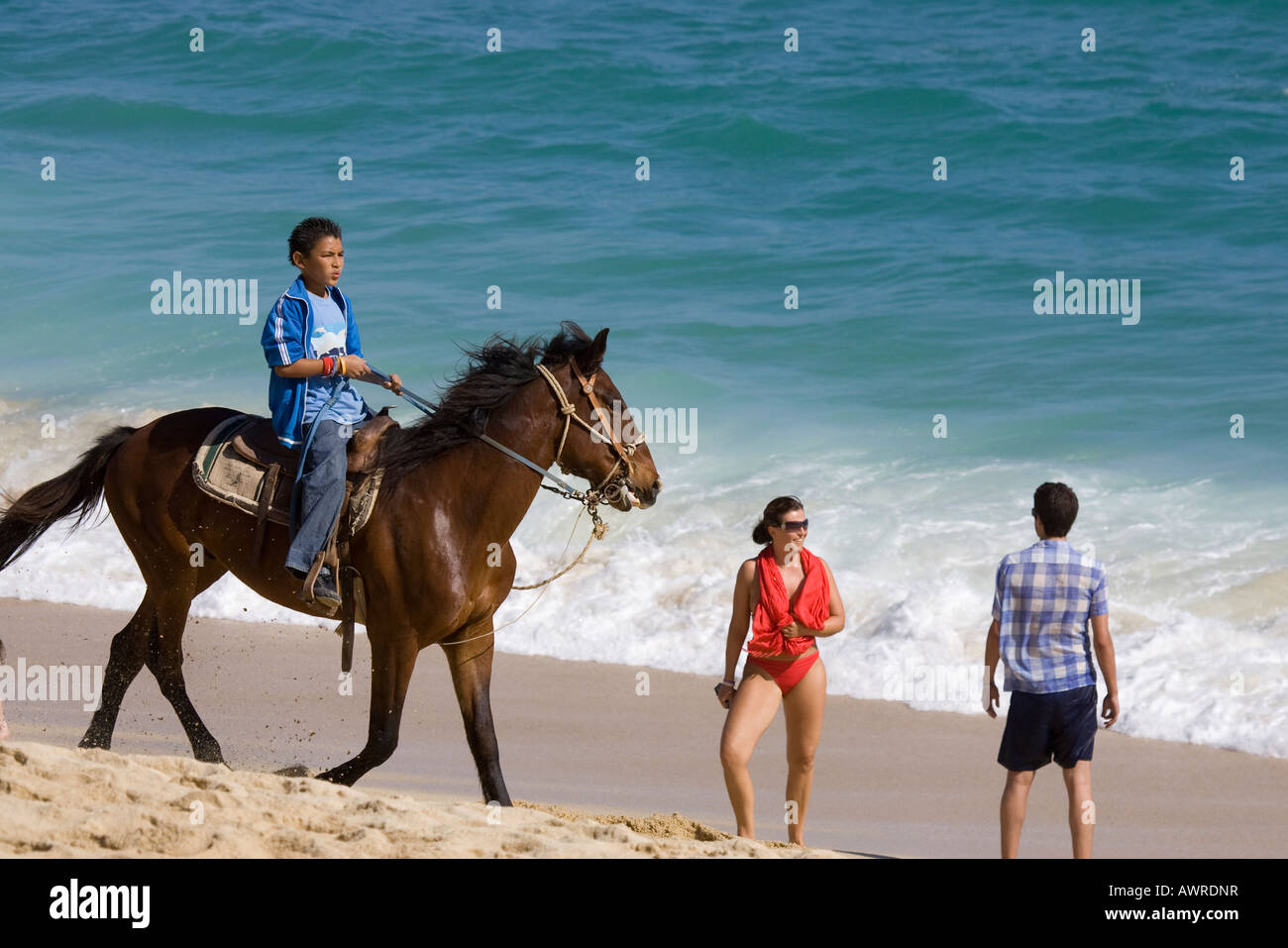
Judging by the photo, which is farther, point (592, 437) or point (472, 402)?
point (472, 402)

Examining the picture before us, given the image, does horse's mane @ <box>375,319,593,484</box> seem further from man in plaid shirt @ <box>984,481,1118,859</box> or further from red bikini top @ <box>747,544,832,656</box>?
man in plaid shirt @ <box>984,481,1118,859</box>

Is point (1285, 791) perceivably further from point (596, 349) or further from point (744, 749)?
point (596, 349)

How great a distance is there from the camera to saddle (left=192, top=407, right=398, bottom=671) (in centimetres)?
604

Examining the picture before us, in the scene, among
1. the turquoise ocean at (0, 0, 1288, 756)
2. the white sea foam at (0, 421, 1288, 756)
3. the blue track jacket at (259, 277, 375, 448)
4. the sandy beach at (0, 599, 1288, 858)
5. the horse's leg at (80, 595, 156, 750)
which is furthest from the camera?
the turquoise ocean at (0, 0, 1288, 756)

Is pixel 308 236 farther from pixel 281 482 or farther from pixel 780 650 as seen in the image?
pixel 780 650

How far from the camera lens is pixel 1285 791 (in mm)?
7227

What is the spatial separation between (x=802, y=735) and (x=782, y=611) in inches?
21.3

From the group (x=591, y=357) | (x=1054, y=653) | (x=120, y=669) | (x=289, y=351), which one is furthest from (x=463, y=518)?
(x=1054, y=653)

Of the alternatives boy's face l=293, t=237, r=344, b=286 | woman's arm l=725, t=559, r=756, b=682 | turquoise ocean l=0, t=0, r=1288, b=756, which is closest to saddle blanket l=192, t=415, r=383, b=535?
boy's face l=293, t=237, r=344, b=286

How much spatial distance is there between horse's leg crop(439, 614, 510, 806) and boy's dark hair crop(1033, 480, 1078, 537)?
233 centimetres

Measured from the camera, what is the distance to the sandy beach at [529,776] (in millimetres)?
4973

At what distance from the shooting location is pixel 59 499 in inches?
275

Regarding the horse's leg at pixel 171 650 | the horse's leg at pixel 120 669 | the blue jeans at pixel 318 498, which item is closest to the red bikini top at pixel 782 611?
the blue jeans at pixel 318 498
